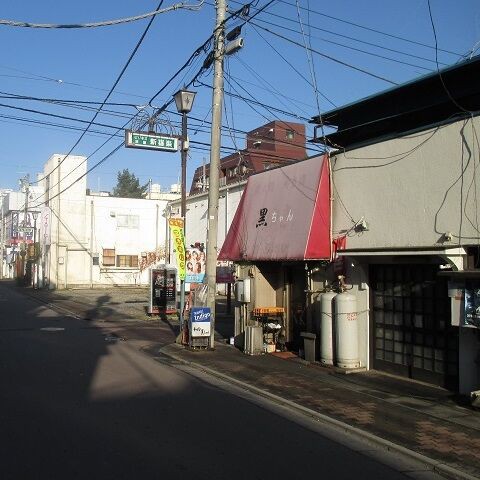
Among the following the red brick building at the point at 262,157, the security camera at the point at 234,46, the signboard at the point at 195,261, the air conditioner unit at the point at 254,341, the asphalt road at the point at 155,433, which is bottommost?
the asphalt road at the point at 155,433

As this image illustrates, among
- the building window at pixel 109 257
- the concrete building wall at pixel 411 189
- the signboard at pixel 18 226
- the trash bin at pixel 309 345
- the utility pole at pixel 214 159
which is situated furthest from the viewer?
the signboard at pixel 18 226

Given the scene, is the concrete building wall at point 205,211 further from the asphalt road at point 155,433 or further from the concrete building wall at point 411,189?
the asphalt road at point 155,433

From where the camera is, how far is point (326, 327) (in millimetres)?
12461

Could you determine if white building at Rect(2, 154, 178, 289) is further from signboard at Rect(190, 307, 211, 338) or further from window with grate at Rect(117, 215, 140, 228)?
signboard at Rect(190, 307, 211, 338)

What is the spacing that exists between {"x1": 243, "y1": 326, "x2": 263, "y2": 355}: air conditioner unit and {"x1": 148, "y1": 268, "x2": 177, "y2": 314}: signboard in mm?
10898

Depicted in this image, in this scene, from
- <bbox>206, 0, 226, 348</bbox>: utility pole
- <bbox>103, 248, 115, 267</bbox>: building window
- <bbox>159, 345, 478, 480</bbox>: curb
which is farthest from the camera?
<bbox>103, 248, 115, 267</bbox>: building window

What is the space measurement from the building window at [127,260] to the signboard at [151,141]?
109 feet

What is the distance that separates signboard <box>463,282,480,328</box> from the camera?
8.91 meters

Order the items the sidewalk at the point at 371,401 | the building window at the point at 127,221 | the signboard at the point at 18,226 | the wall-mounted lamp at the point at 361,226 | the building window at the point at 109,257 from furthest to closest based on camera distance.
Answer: the signboard at the point at 18,226 < the building window at the point at 127,221 < the building window at the point at 109,257 < the wall-mounted lamp at the point at 361,226 < the sidewalk at the point at 371,401

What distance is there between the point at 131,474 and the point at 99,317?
19053 millimetres

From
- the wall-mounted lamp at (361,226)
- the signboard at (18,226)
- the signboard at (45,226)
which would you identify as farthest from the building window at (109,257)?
the wall-mounted lamp at (361,226)

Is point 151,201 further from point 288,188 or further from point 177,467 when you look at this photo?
point 177,467

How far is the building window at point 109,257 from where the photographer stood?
158ft

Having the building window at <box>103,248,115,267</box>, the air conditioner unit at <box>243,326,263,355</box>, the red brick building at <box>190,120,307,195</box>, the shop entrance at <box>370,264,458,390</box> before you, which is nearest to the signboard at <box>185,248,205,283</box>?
the air conditioner unit at <box>243,326,263,355</box>
